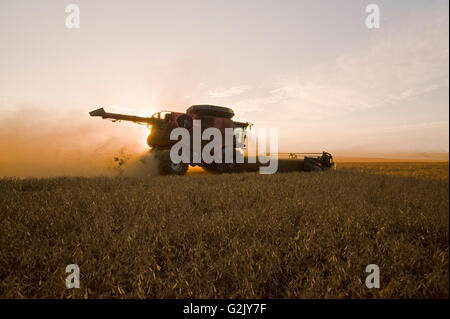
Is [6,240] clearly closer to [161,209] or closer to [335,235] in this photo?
[161,209]

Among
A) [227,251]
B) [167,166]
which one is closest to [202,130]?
[167,166]

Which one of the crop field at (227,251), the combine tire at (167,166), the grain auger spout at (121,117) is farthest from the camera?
the combine tire at (167,166)

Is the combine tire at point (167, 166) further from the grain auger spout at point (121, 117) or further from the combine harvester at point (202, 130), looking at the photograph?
the grain auger spout at point (121, 117)

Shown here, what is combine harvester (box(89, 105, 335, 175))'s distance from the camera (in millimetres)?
10891

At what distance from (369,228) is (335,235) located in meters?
0.77

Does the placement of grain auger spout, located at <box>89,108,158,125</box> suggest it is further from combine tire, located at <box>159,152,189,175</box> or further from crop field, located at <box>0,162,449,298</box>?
crop field, located at <box>0,162,449,298</box>

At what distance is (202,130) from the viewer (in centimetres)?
1214

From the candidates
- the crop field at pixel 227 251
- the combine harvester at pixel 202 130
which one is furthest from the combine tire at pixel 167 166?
the crop field at pixel 227 251

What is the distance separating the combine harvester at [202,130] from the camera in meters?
10.9

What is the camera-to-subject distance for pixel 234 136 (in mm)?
13820

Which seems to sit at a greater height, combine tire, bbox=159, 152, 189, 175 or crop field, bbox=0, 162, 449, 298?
combine tire, bbox=159, 152, 189, 175

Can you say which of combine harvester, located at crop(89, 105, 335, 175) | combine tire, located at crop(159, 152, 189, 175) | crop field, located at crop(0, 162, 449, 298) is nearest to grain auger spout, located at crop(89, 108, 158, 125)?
combine harvester, located at crop(89, 105, 335, 175)

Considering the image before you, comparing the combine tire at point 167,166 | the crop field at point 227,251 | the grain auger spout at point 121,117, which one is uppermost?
the grain auger spout at point 121,117

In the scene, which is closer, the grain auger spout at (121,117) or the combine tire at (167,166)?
the grain auger spout at (121,117)
